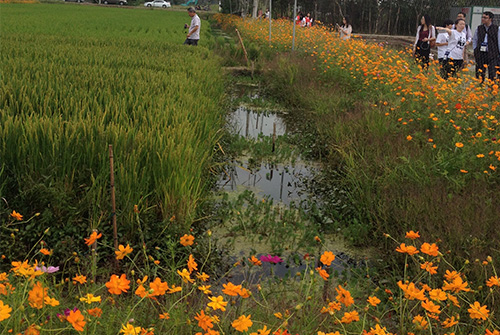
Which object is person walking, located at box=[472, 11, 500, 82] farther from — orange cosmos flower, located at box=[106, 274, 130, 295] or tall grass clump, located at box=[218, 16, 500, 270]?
orange cosmos flower, located at box=[106, 274, 130, 295]

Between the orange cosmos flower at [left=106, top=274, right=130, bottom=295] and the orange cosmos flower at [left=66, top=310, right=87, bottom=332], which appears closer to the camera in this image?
the orange cosmos flower at [left=66, top=310, right=87, bottom=332]

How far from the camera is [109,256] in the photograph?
11.5 ft

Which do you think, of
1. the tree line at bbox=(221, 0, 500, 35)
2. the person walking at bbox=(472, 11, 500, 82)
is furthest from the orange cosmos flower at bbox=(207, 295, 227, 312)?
the tree line at bbox=(221, 0, 500, 35)

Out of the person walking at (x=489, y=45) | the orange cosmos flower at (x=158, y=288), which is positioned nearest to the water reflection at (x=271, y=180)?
the orange cosmos flower at (x=158, y=288)

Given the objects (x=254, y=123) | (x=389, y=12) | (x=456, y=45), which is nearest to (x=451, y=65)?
(x=456, y=45)

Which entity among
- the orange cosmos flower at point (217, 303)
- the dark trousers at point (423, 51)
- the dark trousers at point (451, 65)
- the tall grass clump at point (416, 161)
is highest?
the dark trousers at point (423, 51)

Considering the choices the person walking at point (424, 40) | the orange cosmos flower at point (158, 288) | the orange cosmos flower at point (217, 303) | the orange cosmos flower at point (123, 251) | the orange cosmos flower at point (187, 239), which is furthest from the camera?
the person walking at point (424, 40)

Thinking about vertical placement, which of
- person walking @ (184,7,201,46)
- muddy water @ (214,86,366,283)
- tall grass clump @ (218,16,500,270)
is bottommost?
muddy water @ (214,86,366,283)

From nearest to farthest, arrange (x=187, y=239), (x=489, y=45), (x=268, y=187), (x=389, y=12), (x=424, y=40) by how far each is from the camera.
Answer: (x=187, y=239) → (x=268, y=187) → (x=489, y=45) → (x=424, y=40) → (x=389, y=12)

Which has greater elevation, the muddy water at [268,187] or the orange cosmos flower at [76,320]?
the orange cosmos flower at [76,320]

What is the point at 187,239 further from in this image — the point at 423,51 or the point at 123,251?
the point at 423,51

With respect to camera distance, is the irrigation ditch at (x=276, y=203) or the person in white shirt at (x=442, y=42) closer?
the irrigation ditch at (x=276, y=203)

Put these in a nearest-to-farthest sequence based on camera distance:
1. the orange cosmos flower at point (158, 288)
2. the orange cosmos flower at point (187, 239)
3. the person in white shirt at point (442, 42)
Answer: the orange cosmos flower at point (158, 288) < the orange cosmos flower at point (187, 239) < the person in white shirt at point (442, 42)

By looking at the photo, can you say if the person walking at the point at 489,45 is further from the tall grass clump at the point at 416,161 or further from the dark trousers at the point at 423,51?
the tall grass clump at the point at 416,161
